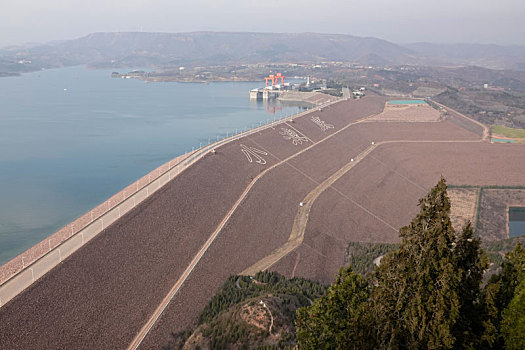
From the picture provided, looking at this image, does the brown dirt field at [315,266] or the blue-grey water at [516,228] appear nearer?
the brown dirt field at [315,266]

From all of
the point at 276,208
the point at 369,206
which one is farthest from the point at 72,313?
the point at 369,206

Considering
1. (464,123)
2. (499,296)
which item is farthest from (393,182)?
(499,296)

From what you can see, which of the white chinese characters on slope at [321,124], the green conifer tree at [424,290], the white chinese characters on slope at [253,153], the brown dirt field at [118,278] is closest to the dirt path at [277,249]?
the brown dirt field at [118,278]

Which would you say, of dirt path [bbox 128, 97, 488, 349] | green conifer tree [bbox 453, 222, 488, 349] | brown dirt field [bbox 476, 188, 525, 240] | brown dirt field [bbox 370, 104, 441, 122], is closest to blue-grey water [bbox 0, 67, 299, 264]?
dirt path [bbox 128, 97, 488, 349]

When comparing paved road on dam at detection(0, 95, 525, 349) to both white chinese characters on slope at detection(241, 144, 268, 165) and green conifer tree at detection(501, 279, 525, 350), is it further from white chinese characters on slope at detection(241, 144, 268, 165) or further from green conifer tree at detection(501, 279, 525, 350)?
green conifer tree at detection(501, 279, 525, 350)

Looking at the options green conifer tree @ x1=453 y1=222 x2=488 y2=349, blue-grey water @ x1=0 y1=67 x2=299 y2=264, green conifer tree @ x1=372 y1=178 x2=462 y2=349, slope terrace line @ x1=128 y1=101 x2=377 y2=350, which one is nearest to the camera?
green conifer tree @ x1=372 y1=178 x2=462 y2=349

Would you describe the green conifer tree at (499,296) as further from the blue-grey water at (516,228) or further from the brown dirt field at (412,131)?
the brown dirt field at (412,131)

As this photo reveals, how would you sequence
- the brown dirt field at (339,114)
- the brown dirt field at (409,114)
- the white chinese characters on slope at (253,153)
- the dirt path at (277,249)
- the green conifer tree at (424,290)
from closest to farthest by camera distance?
the green conifer tree at (424,290) → the dirt path at (277,249) → the white chinese characters on slope at (253,153) → the brown dirt field at (339,114) → the brown dirt field at (409,114)
